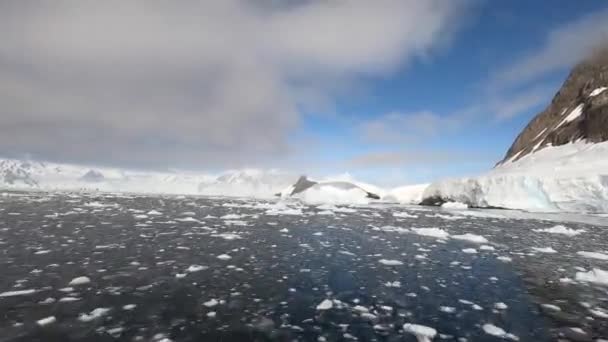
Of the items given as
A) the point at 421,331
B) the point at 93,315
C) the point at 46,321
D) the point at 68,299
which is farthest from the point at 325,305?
the point at 68,299

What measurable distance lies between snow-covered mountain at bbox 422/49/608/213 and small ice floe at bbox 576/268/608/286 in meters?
21.4

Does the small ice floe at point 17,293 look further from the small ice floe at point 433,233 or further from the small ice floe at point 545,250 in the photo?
the small ice floe at point 545,250

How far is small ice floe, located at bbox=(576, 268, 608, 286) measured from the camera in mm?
7480

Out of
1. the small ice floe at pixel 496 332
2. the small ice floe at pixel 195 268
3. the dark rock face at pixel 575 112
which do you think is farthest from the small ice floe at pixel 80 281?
the dark rock face at pixel 575 112

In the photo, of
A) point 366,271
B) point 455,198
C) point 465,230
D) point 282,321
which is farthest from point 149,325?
point 455,198

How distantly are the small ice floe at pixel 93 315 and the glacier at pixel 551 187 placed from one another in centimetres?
2974

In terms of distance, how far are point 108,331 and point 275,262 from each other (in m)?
4.50

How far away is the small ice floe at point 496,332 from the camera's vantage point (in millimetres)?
4664

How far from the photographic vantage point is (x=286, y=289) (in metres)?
6.52

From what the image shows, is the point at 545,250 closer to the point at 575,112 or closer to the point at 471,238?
the point at 471,238

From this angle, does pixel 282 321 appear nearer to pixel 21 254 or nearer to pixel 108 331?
pixel 108 331

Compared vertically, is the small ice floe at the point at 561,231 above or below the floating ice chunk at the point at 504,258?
above

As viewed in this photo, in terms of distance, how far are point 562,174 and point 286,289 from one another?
94.5 feet

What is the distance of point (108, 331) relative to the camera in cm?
451
